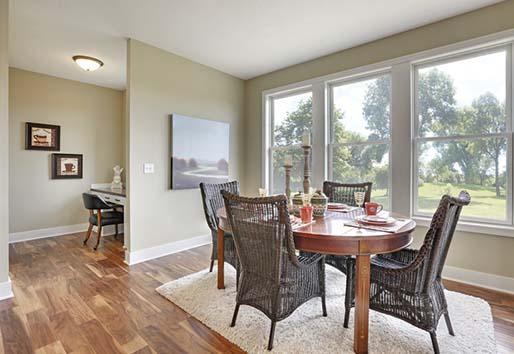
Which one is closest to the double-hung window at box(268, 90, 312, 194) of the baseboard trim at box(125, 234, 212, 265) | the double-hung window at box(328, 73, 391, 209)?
the double-hung window at box(328, 73, 391, 209)

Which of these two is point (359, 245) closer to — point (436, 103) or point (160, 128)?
point (436, 103)

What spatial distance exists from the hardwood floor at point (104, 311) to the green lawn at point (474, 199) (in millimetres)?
748

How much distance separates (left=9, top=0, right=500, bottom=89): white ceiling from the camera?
8.41ft

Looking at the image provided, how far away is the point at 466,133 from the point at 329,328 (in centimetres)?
240

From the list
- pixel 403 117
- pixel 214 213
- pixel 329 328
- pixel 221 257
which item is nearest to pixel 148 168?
pixel 214 213

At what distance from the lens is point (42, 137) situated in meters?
4.38

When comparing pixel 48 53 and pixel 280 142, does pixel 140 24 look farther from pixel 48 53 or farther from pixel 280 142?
pixel 280 142

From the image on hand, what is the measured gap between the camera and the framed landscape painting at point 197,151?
3705 mm

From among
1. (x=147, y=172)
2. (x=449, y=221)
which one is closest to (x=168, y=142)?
(x=147, y=172)

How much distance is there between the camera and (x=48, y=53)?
364 centimetres

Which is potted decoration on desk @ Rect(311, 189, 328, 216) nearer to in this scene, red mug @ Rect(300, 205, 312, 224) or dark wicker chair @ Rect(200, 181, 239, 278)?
red mug @ Rect(300, 205, 312, 224)

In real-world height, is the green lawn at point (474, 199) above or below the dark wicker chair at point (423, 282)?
above

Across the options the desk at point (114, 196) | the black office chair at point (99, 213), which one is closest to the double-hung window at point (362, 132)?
the desk at point (114, 196)

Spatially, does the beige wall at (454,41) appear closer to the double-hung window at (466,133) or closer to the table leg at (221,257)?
the double-hung window at (466,133)
